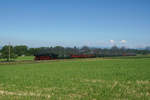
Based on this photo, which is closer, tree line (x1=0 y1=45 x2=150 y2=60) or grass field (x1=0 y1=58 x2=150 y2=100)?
grass field (x1=0 y1=58 x2=150 y2=100)

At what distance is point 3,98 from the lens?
21.2 ft

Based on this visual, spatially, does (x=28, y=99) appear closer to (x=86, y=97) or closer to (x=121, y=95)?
(x=86, y=97)

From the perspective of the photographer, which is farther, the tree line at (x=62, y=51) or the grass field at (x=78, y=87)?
the tree line at (x=62, y=51)

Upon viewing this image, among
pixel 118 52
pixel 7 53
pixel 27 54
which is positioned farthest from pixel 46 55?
pixel 27 54

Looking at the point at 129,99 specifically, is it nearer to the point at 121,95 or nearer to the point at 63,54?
the point at 121,95

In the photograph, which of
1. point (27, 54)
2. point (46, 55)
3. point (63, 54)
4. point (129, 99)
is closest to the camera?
point (129, 99)

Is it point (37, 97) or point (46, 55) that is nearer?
point (37, 97)

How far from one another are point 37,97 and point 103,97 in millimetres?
2632

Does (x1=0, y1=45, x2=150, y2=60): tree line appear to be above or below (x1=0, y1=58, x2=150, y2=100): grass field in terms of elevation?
above

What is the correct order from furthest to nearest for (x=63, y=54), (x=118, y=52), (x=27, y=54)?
(x=27, y=54) → (x=118, y=52) → (x=63, y=54)

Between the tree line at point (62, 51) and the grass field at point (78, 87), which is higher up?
the tree line at point (62, 51)

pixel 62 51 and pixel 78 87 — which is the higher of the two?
pixel 62 51

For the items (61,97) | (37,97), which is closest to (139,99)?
(61,97)

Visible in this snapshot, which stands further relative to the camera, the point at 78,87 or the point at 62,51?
the point at 62,51
